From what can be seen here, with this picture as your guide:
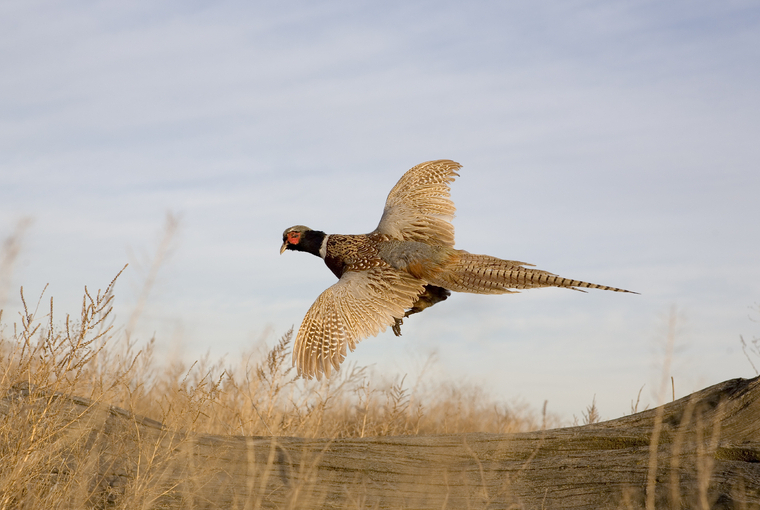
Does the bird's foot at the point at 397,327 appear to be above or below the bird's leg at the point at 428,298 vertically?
below

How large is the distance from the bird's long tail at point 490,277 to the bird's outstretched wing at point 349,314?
37 cm

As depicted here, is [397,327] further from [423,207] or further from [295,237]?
[295,237]

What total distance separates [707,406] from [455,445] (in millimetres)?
2017

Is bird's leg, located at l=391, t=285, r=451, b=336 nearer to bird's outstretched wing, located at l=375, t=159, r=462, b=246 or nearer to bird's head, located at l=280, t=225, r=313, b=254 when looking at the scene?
bird's outstretched wing, located at l=375, t=159, r=462, b=246

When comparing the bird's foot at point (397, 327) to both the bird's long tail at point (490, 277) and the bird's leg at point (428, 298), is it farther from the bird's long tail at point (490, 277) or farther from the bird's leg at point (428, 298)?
the bird's long tail at point (490, 277)

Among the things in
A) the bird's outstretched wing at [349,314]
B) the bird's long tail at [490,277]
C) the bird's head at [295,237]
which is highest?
the bird's head at [295,237]

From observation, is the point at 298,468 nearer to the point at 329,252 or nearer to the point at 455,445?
the point at 455,445

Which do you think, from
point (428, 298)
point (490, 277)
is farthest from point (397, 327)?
point (490, 277)

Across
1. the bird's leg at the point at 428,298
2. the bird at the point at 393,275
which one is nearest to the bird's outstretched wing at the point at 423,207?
the bird at the point at 393,275

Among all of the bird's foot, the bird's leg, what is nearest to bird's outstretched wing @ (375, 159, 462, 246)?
the bird's leg

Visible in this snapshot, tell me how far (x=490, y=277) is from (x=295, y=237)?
2.82 metres

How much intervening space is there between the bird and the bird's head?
0.02 m

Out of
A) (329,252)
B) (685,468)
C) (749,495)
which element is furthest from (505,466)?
(329,252)

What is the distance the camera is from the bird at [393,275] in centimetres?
720
